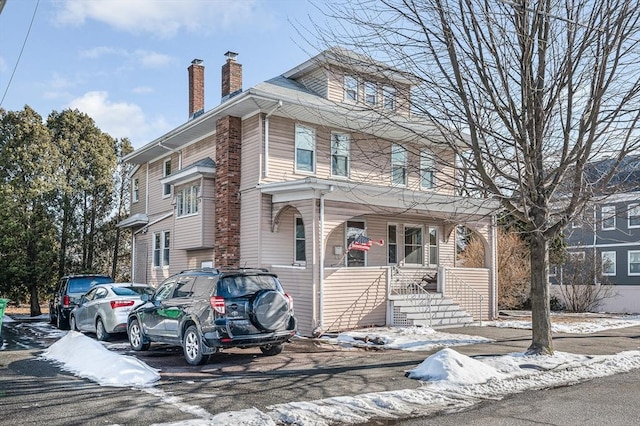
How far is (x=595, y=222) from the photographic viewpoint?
11367 mm

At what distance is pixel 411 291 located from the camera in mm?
18172

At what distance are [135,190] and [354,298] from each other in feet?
50.8

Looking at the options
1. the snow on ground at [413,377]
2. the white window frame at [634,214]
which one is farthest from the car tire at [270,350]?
the white window frame at [634,214]

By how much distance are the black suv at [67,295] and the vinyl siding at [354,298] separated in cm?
789

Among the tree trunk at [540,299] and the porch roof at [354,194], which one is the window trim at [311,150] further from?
the tree trunk at [540,299]

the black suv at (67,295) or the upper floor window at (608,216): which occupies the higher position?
the upper floor window at (608,216)

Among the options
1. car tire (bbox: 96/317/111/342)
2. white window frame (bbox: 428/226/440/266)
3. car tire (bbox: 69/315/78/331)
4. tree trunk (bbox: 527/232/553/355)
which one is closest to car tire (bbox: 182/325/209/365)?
car tire (bbox: 96/317/111/342)

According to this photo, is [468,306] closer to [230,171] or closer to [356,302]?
[356,302]

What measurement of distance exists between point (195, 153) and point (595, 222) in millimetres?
14774

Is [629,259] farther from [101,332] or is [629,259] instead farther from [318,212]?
[101,332]

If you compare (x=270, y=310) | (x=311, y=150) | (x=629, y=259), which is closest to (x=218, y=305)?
(x=270, y=310)

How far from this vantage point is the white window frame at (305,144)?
18.6m

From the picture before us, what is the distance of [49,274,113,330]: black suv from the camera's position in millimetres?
17781

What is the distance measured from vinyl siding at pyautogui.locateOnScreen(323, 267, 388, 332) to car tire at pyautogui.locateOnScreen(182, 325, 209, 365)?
18.2 ft
